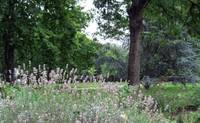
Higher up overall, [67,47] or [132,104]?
[67,47]

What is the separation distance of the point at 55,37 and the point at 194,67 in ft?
26.8

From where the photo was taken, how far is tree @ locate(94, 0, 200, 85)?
20016 millimetres

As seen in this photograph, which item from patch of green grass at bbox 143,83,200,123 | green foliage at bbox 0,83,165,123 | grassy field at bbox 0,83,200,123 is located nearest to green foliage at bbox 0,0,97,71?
patch of green grass at bbox 143,83,200,123

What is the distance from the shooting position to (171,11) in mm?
22531

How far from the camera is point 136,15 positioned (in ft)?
65.8

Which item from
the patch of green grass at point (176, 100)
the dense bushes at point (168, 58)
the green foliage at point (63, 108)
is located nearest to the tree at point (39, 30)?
the dense bushes at point (168, 58)

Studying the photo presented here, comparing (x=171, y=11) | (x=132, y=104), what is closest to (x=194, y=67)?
(x=171, y=11)

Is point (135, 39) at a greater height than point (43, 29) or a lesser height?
lesser

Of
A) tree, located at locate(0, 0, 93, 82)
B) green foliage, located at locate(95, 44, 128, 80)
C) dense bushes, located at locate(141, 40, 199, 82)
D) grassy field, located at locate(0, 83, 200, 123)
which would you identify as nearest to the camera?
grassy field, located at locate(0, 83, 200, 123)

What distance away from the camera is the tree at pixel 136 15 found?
20.0 metres

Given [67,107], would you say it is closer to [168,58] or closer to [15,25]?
[168,58]

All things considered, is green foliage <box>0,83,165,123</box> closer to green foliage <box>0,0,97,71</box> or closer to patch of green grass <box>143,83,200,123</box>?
patch of green grass <box>143,83,200,123</box>

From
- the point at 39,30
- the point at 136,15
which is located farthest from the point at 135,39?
the point at 39,30

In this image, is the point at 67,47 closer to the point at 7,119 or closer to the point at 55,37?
the point at 55,37
